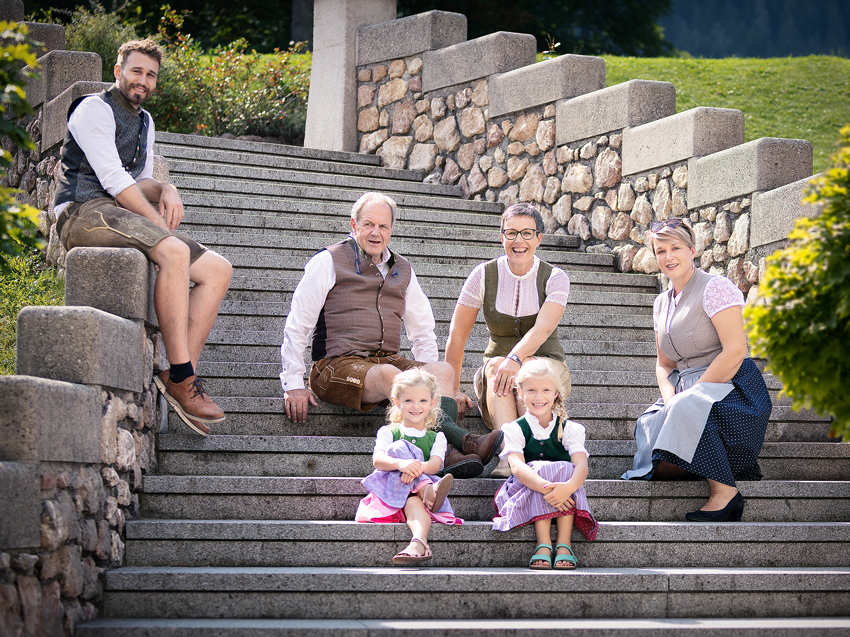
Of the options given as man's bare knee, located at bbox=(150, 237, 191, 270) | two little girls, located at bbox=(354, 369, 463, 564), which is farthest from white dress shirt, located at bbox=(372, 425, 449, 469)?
man's bare knee, located at bbox=(150, 237, 191, 270)

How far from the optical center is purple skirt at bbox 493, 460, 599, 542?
3.80 metres

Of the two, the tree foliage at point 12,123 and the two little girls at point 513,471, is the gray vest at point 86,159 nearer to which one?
the tree foliage at point 12,123

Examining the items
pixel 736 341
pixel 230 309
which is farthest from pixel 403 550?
pixel 230 309

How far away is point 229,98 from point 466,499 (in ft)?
25.3

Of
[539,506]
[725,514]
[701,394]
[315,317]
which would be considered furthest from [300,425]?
[725,514]

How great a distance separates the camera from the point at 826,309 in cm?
265

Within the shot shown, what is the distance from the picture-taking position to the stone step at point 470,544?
12.2ft

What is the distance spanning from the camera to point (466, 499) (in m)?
4.12

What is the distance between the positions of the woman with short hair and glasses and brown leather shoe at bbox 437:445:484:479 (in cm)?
37

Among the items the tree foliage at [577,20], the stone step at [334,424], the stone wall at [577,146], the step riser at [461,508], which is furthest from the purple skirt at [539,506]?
the tree foliage at [577,20]

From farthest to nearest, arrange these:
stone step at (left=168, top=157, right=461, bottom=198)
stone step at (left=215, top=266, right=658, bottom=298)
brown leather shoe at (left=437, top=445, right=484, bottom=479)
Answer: stone step at (left=168, top=157, right=461, bottom=198)
stone step at (left=215, top=266, right=658, bottom=298)
brown leather shoe at (left=437, top=445, right=484, bottom=479)

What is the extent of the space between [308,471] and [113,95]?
6.00 feet

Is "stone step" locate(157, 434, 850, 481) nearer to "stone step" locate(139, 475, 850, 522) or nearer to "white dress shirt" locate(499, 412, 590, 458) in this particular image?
"stone step" locate(139, 475, 850, 522)

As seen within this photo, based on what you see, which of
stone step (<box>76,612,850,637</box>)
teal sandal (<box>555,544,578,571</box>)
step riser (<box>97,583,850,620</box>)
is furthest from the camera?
teal sandal (<box>555,544,578,571</box>)
